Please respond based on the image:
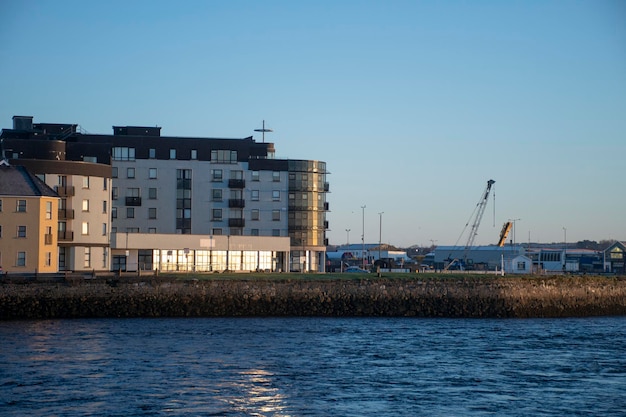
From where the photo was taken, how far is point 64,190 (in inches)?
A: 3878

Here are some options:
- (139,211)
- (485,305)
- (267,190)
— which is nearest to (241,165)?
(267,190)

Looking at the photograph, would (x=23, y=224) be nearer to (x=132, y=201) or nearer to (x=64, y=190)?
(x=64, y=190)

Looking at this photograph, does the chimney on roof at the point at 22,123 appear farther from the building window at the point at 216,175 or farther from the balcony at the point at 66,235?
the balcony at the point at 66,235

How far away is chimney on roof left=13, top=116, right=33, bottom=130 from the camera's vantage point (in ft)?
404

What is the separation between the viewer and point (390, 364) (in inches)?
1876

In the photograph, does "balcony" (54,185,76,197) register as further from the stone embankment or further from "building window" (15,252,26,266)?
the stone embankment

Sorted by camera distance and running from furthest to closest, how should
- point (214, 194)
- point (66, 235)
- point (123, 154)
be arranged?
point (214, 194) < point (123, 154) < point (66, 235)

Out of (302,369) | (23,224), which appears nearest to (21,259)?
(23,224)

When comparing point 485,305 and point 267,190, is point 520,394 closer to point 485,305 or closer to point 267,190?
point 485,305

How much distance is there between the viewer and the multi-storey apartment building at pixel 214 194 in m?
118

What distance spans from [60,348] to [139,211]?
72.1 metres

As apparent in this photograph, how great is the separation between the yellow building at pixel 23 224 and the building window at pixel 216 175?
4002cm

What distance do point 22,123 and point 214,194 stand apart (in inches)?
1062

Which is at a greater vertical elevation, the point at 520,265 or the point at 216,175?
the point at 216,175
